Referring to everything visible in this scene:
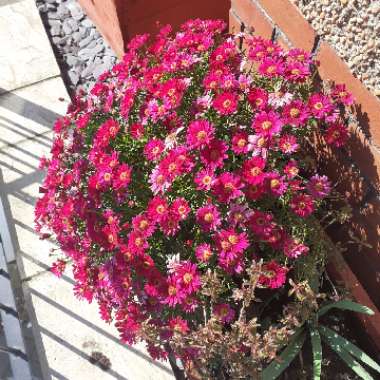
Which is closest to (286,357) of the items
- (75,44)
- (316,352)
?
(316,352)

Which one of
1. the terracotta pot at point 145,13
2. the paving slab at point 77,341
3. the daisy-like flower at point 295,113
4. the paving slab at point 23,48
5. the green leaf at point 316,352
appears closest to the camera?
the daisy-like flower at point 295,113

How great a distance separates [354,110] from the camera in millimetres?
1964

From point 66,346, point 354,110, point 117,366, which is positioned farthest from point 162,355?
point 354,110

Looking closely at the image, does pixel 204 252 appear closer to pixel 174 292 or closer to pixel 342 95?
pixel 174 292

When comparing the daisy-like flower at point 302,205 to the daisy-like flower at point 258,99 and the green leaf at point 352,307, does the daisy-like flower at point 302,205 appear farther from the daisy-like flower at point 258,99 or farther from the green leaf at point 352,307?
the green leaf at point 352,307

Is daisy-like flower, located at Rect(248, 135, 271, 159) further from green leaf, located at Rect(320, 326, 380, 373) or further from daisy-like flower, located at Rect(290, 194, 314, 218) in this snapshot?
green leaf, located at Rect(320, 326, 380, 373)

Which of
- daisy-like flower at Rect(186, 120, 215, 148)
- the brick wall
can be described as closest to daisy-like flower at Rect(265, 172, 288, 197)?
daisy-like flower at Rect(186, 120, 215, 148)

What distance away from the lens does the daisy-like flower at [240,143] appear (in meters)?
1.78

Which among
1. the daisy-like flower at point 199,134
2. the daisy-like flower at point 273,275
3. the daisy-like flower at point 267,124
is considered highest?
the daisy-like flower at point 199,134

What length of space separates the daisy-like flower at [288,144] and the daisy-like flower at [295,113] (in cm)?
5

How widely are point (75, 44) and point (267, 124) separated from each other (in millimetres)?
2324

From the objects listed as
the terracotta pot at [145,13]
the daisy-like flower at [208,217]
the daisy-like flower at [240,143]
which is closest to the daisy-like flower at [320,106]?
the daisy-like flower at [240,143]

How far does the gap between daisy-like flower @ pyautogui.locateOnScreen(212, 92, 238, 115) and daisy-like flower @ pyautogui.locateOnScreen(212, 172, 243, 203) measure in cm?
24

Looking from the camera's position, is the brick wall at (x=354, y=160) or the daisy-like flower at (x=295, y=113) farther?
the brick wall at (x=354, y=160)
